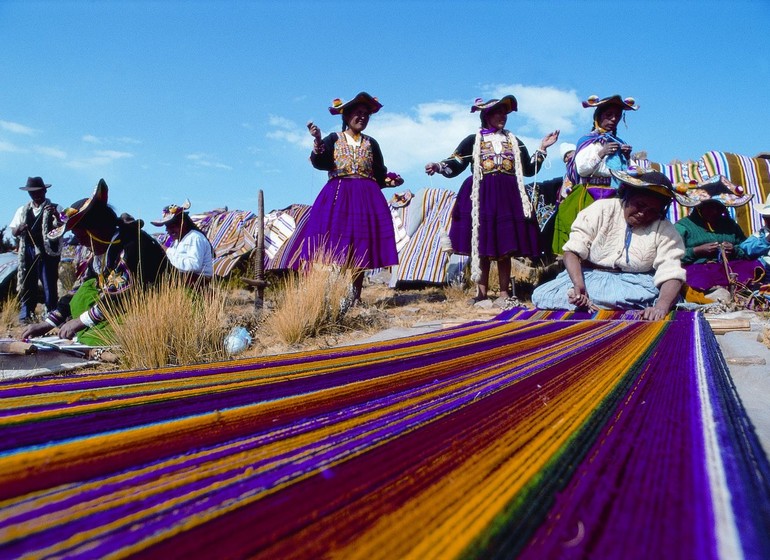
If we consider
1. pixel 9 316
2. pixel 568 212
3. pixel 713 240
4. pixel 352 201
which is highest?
pixel 352 201

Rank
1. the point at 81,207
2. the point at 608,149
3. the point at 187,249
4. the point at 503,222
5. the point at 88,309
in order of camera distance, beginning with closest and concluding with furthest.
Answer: the point at 81,207, the point at 88,309, the point at 187,249, the point at 608,149, the point at 503,222

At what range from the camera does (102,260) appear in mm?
3340

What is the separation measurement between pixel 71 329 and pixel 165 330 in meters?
0.85

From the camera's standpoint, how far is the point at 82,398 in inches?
44.4

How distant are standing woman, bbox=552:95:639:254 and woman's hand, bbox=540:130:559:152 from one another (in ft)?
0.90

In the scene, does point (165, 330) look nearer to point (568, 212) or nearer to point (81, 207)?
point (81, 207)

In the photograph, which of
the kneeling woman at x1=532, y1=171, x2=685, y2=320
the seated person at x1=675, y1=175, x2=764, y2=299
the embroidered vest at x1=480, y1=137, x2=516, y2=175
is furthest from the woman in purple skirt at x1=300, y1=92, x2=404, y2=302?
the seated person at x1=675, y1=175, x2=764, y2=299

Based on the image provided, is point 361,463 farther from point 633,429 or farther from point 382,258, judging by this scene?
point 382,258

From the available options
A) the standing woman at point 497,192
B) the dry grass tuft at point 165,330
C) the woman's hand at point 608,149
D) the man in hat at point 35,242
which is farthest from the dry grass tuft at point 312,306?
the man in hat at point 35,242

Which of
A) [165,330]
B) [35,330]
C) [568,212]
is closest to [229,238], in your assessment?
[35,330]

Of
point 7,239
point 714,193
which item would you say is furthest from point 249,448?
point 7,239

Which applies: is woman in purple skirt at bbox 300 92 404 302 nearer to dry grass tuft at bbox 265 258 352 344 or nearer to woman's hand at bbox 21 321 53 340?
dry grass tuft at bbox 265 258 352 344

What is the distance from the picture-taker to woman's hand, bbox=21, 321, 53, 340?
11.0ft

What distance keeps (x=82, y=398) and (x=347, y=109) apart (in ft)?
12.9
